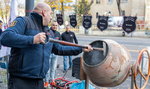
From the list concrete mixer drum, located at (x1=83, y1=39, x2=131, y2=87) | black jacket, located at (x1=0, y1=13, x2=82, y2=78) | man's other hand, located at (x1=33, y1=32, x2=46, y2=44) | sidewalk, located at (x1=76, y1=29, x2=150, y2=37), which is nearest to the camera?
man's other hand, located at (x1=33, y1=32, x2=46, y2=44)

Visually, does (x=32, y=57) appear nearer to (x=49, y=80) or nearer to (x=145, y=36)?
(x=49, y=80)

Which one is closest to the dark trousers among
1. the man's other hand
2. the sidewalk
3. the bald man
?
the bald man

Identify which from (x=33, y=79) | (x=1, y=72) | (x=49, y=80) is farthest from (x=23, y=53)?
(x=1, y=72)

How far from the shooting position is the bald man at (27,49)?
10.2ft

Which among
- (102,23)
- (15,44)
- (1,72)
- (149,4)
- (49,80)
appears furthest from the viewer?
(149,4)

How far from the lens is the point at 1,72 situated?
8938 mm

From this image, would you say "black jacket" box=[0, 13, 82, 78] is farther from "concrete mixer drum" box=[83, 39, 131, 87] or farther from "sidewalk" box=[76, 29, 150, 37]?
"sidewalk" box=[76, 29, 150, 37]

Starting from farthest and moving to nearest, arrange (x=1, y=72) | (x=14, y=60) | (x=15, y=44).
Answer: (x=1, y=72), (x=14, y=60), (x=15, y=44)

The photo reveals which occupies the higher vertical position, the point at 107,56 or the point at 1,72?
the point at 107,56

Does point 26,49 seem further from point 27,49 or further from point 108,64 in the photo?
point 108,64

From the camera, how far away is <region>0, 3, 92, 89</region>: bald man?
3113 millimetres

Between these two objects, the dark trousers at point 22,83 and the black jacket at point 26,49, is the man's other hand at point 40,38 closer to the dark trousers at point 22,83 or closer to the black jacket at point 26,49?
the black jacket at point 26,49

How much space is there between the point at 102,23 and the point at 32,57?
2179 centimetres

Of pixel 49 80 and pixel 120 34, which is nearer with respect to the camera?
pixel 49 80
